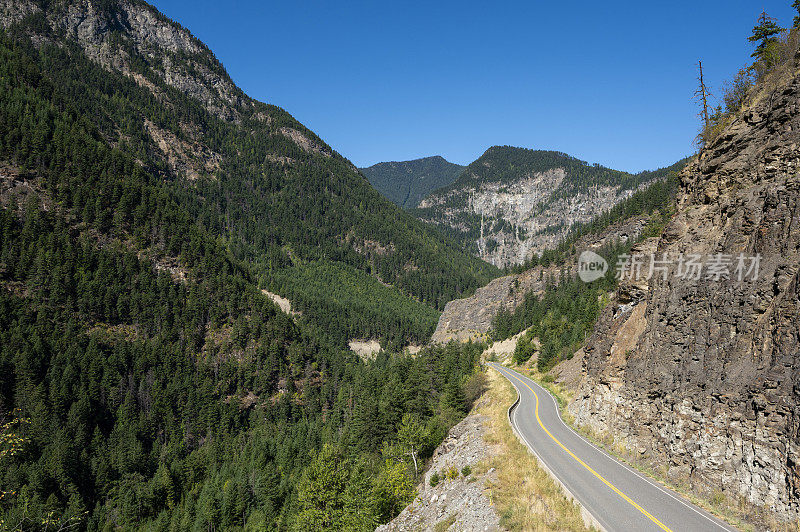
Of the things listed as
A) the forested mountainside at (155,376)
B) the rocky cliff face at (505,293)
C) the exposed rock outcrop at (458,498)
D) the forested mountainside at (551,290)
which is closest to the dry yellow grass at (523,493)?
the exposed rock outcrop at (458,498)

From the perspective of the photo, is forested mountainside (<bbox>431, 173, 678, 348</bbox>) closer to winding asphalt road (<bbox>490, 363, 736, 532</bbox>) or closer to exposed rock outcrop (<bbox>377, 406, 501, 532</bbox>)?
exposed rock outcrop (<bbox>377, 406, 501, 532</bbox>)

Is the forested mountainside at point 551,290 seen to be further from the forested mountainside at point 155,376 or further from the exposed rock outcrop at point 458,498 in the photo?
the exposed rock outcrop at point 458,498

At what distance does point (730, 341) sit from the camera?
17.1 metres

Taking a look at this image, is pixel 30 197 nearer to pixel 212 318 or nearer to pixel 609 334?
pixel 212 318

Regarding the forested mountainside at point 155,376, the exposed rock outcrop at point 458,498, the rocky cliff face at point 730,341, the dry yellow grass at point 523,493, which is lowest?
the forested mountainside at point 155,376

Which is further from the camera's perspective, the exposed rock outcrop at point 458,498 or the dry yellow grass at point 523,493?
the exposed rock outcrop at point 458,498

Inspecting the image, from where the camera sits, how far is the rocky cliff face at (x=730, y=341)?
1391cm

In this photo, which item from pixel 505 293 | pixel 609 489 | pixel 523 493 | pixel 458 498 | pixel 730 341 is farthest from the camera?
pixel 505 293

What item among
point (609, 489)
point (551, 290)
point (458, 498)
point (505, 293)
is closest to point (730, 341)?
point (609, 489)

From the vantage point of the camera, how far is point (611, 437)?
24.4 meters

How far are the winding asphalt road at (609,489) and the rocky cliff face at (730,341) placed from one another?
1552 mm

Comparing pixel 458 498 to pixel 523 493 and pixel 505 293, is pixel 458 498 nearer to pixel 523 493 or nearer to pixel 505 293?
pixel 523 493

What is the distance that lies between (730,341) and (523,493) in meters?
11.6

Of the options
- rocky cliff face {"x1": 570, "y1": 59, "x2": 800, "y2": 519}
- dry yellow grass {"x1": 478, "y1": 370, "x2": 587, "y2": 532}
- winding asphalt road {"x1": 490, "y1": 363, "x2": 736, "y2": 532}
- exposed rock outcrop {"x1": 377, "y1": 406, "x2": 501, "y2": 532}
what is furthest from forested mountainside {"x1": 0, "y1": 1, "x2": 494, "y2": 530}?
rocky cliff face {"x1": 570, "y1": 59, "x2": 800, "y2": 519}
